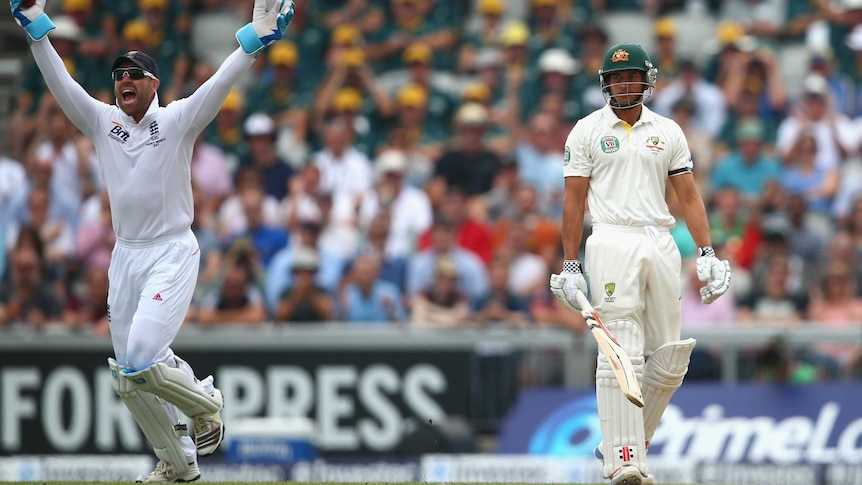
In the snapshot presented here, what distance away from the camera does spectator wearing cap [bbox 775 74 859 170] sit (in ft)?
52.5

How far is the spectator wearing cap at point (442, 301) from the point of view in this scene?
14539mm

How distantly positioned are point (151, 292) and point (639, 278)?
10.0ft

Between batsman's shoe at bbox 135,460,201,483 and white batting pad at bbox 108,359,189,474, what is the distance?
0.05m

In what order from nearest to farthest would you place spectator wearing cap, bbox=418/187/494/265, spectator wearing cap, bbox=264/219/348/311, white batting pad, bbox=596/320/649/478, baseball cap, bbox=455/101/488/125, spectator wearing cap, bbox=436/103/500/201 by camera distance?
white batting pad, bbox=596/320/649/478, spectator wearing cap, bbox=264/219/348/311, spectator wearing cap, bbox=418/187/494/265, spectator wearing cap, bbox=436/103/500/201, baseball cap, bbox=455/101/488/125

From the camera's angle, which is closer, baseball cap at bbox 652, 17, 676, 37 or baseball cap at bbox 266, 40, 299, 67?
baseball cap at bbox 652, 17, 676, 37


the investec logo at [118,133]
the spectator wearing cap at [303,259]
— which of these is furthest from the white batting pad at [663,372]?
the spectator wearing cap at [303,259]

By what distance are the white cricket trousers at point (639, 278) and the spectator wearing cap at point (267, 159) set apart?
26.5ft

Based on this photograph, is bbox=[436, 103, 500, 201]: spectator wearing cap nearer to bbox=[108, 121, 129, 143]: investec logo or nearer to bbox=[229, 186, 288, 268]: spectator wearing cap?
bbox=[229, 186, 288, 268]: spectator wearing cap

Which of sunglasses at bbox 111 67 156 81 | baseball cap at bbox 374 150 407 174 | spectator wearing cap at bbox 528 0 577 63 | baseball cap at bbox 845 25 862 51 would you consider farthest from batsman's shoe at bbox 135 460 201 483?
baseball cap at bbox 845 25 862 51

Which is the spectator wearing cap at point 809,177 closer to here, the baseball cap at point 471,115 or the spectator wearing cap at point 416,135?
the baseball cap at point 471,115

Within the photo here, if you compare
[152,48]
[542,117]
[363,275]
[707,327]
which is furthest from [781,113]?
[152,48]

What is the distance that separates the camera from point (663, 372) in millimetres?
9281

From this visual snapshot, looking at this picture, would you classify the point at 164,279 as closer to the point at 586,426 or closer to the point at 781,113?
the point at 586,426

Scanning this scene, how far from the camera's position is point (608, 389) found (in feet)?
29.9
